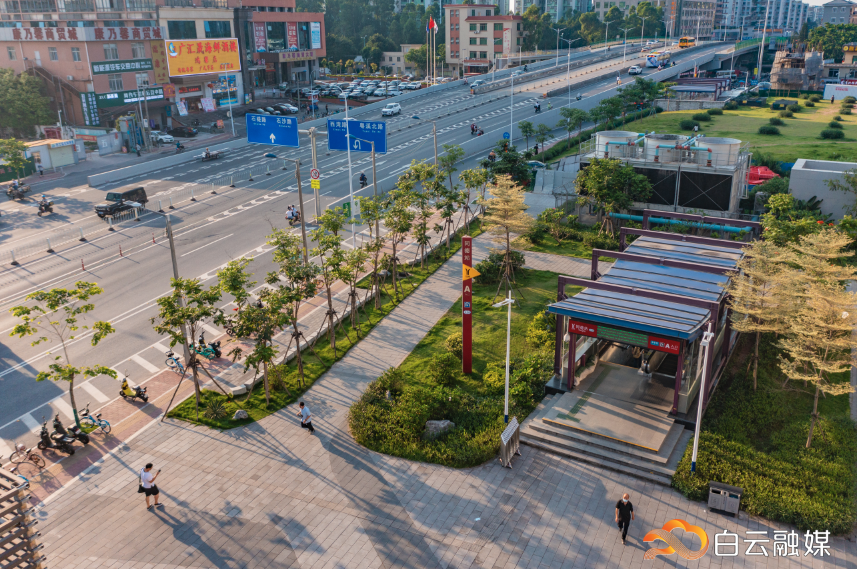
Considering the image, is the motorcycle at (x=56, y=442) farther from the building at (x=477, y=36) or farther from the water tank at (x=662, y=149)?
the building at (x=477, y=36)

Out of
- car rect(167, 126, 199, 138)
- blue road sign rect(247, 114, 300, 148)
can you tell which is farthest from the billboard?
blue road sign rect(247, 114, 300, 148)

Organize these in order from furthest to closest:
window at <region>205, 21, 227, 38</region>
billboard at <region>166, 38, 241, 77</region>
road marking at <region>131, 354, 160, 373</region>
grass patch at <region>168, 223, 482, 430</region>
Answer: window at <region>205, 21, 227, 38</region>
billboard at <region>166, 38, 241, 77</region>
road marking at <region>131, 354, 160, 373</region>
grass patch at <region>168, 223, 482, 430</region>

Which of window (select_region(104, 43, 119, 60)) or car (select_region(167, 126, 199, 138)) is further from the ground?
window (select_region(104, 43, 119, 60))

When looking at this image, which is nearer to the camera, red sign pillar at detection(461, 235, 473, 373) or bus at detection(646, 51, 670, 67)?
red sign pillar at detection(461, 235, 473, 373)

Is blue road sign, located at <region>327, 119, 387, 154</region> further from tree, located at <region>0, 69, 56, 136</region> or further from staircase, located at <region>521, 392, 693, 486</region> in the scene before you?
tree, located at <region>0, 69, 56, 136</region>

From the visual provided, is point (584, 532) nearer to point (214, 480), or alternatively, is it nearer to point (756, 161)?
point (214, 480)

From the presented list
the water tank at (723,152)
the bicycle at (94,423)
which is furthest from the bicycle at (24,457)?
the water tank at (723,152)
